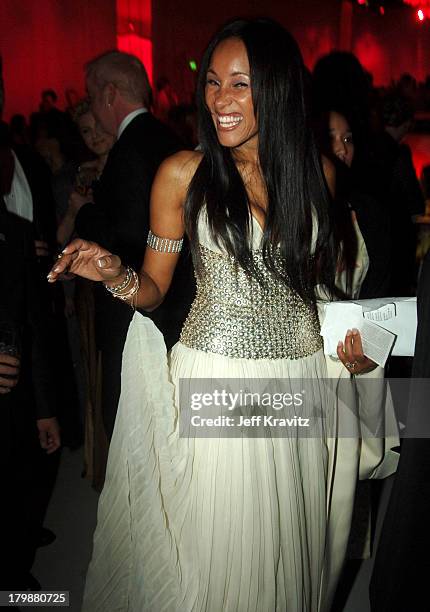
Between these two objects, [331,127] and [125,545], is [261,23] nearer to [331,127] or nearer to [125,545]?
[331,127]

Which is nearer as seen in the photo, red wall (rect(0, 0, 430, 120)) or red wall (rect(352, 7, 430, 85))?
red wall (rect(0, 0, 430, 120))

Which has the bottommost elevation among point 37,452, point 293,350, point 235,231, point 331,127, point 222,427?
point 37,452

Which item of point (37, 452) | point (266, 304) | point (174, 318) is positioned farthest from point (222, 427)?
point (37, 452)

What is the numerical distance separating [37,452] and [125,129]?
1669mm

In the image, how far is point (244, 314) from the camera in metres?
1.78

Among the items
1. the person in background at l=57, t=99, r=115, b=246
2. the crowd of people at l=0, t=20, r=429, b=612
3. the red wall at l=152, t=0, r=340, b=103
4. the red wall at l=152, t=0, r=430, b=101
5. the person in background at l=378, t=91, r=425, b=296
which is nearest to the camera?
the crowd of people at l=0, t=20, r=429, b=612

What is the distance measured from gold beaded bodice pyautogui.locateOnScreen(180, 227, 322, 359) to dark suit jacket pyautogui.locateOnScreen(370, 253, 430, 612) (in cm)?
51

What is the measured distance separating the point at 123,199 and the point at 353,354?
4.26ft

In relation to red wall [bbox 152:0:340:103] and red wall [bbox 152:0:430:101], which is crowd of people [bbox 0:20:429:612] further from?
red wall [bbox 152:0:430:101]

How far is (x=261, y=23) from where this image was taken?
5.77 ft

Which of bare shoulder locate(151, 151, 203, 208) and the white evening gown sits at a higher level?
bare shoulder locate(151, 151, 203, 208)

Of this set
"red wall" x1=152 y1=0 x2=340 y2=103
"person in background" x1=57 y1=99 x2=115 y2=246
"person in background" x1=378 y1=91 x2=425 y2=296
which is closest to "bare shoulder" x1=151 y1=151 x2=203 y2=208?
"person in background" x1=57 y1=99 x2=115 y2=246

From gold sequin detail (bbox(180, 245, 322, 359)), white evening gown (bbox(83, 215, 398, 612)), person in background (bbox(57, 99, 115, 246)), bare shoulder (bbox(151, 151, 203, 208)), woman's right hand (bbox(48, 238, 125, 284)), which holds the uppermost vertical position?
person in background (bbox(57, 99, 115, 246))

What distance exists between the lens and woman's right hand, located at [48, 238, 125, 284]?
160 centimetres
